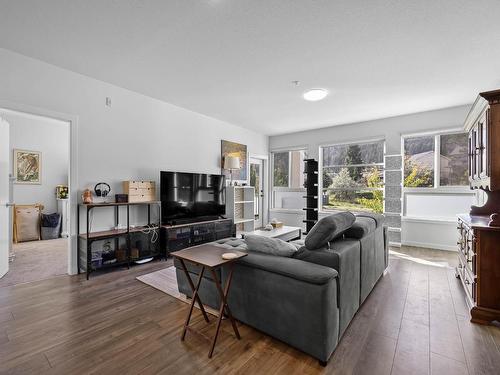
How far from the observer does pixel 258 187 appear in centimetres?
679

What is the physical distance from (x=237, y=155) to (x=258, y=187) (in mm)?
1334

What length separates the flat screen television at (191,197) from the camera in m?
4.05

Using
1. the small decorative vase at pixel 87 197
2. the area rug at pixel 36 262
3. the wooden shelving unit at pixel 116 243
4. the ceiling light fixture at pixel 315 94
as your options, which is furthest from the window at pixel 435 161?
the area rug at pixel 36 262

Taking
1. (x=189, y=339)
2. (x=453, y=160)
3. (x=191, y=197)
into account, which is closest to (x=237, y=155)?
(x=191, y=197)

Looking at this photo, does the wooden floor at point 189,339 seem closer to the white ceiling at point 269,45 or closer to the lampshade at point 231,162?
the white ceiling at point 269,45

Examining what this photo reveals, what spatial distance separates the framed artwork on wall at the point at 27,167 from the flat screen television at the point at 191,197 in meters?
3.73

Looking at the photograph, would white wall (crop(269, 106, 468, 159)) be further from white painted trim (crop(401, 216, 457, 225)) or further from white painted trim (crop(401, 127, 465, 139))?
white painted trim (crop(401, 216, 457, 225))

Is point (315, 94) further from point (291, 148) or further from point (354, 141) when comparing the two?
point (291, 148)

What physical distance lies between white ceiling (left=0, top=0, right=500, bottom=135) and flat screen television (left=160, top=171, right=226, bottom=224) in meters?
1.40

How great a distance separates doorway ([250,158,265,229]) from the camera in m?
6.66

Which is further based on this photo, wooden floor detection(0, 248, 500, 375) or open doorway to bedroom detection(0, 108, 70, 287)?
open doorway to bedroom detection(0, 108, 70, 287)

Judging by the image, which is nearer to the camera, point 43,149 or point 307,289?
point 307,289

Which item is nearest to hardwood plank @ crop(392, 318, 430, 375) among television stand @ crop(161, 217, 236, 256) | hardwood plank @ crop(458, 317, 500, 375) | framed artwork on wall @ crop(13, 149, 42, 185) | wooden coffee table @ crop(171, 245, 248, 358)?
hardwood plank @ crop(458, 317, 500, 375)

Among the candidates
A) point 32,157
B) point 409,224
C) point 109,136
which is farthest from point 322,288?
point 32,157
